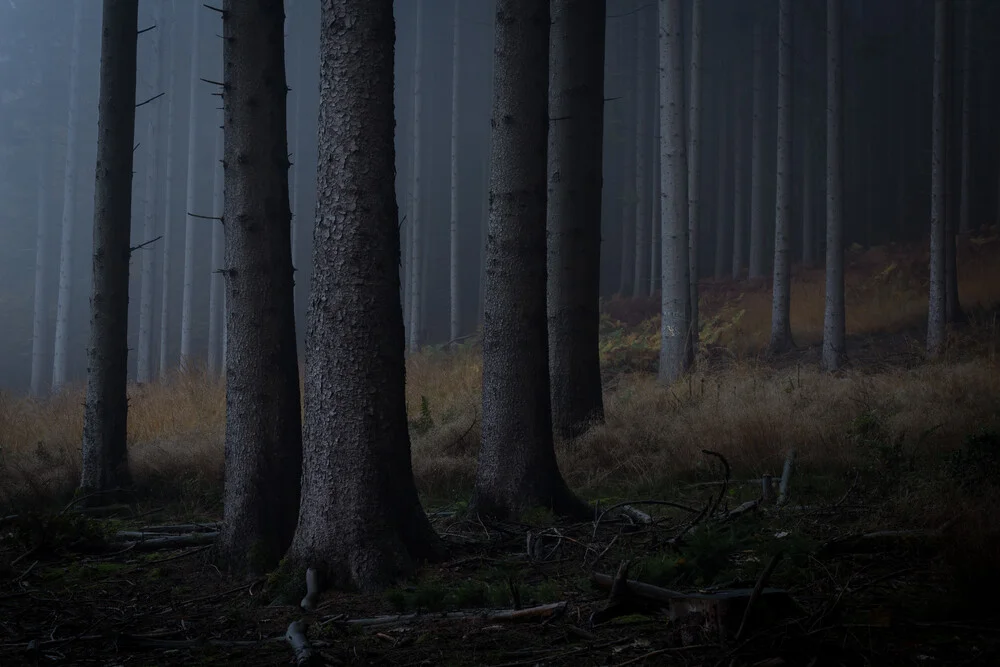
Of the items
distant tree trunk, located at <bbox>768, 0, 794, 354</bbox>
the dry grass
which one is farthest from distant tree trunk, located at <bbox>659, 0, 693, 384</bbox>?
distant tree trunk, located at <bbox>768, 0, 794, 354</bbox>

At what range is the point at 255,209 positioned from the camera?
19.6 ft

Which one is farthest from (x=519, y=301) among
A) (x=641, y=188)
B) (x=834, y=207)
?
(x=641, y=188)

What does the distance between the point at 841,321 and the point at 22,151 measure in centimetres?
4215

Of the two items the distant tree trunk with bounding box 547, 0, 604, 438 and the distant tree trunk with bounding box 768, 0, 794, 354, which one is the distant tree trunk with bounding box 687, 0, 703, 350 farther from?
the distant tree trunk with bounding box 547, 0, 604, 438

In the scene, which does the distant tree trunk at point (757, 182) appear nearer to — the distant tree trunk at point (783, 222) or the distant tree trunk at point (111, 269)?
the distant tree trunk at point (783, 222)

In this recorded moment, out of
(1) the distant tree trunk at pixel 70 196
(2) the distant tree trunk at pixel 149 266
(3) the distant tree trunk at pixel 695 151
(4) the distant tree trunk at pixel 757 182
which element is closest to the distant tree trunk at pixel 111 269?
(3) the distant tree trunk at pixel 695 151

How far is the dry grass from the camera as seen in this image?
7.75 meters

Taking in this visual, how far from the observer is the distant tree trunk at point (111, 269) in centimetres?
852

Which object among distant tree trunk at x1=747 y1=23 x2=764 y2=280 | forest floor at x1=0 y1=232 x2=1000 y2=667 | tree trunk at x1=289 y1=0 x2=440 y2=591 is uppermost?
distant tree trunk at x1=747 y1=23 x2=764 y2=280

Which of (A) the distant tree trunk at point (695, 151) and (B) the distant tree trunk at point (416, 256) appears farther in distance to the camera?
(B) the distant tree trunk at point (416, 256)

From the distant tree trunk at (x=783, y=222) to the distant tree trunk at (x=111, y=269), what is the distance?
1199 cm

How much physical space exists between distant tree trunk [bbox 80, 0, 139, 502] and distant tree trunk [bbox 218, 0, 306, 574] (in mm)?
3102

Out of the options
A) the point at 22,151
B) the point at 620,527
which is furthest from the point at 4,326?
the point at 620,527

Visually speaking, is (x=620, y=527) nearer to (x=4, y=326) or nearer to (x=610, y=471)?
(x=610, y=471)
